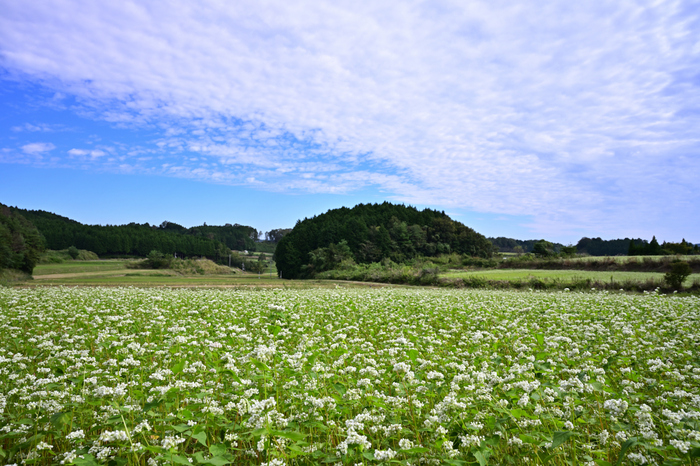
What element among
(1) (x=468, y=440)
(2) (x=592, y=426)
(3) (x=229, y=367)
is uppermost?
(3) (x=229, y=367)

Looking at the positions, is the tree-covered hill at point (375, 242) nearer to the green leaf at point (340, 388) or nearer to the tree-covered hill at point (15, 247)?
the tree-covered hill at point (15, 247)

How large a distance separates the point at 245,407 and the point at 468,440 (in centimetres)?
197

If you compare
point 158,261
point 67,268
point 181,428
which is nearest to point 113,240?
point 158,261

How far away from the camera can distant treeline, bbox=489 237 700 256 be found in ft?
167

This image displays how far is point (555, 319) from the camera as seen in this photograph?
382 inches

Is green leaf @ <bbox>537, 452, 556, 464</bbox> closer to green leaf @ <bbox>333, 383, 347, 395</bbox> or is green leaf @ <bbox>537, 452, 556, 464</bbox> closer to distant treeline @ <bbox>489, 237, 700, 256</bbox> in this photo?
green leaf @ <bbox>333, 383, 347, 395</bbox>

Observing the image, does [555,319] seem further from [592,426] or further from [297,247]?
[297,247]

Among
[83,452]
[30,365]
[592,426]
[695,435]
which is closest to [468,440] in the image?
[695,435]

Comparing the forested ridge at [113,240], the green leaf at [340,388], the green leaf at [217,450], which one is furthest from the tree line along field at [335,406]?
the forested ridge at [113,240]

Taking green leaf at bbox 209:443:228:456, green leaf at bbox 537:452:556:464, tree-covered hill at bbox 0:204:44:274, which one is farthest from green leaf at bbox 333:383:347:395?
tree-covered hill at bbox 0:204:44:274

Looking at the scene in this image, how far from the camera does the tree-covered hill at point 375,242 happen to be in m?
74.2

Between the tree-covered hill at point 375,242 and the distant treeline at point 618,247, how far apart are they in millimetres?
16540

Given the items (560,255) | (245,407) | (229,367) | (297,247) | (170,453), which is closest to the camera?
(170,453)

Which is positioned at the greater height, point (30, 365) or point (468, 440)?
point (468, 440)
